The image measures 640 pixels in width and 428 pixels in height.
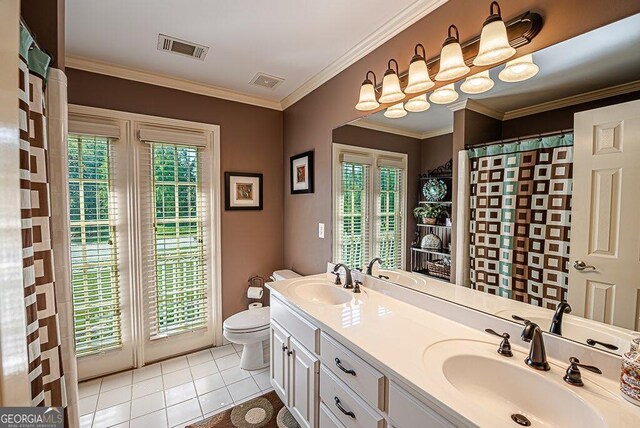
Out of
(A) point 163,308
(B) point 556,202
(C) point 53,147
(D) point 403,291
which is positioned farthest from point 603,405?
(A) point 163,308

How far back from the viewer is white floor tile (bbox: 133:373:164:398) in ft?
6.75

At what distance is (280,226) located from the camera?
2.98 metres

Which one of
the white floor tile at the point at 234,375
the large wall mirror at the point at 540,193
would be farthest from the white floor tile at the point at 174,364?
the large wall mirror at the point at 540,193

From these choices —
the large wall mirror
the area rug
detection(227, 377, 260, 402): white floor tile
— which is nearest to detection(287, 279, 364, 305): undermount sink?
the large wall mirror

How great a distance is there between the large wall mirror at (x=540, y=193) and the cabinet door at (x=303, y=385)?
28.1 inches

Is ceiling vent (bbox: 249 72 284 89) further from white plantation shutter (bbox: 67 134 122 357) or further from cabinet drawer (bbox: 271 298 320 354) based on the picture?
cabinet drawer (bbox: 271 298 320 354)

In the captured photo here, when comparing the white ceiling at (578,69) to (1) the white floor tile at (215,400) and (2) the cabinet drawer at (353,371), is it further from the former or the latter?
(1) the white floor tile at (215,400)

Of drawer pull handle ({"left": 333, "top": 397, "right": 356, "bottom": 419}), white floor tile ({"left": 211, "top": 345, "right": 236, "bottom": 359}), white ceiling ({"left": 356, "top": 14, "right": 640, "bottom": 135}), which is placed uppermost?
white ceiling ({"left": 356, "top": 14, "right": 640, "bottom": 135})

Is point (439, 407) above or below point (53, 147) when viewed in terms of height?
below

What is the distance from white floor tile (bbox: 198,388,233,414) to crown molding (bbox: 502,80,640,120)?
2378 mm

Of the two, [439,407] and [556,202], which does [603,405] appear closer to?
[439,407]

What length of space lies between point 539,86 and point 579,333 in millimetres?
929

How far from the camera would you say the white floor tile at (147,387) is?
A: 2059 millimetres

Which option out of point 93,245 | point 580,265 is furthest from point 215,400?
point 580,265
